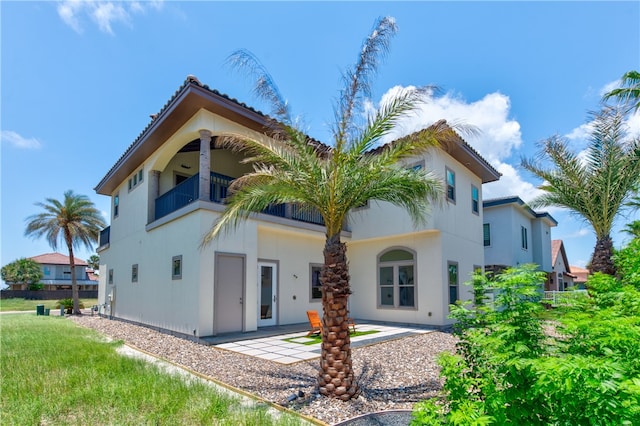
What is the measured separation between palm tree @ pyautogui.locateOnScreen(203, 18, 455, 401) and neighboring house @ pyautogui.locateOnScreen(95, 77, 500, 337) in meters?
3.86

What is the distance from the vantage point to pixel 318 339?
10.9m

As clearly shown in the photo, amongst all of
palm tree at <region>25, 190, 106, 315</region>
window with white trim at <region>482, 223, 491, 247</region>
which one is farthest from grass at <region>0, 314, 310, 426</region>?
window with white trim at <region>482, 223, 491, 247</region>

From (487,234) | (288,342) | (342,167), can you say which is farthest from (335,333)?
(487,234)

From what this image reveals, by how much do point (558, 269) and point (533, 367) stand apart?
33.5m

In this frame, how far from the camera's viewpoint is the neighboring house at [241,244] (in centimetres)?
1106

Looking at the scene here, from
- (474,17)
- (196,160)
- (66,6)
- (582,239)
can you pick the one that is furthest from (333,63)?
(196,160)

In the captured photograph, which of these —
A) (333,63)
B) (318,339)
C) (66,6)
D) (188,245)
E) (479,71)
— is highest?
(66,6)

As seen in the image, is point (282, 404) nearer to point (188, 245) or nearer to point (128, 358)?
point (128, 358)

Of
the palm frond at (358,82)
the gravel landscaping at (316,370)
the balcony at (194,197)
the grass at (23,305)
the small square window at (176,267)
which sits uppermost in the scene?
the palm frond at (358,82)

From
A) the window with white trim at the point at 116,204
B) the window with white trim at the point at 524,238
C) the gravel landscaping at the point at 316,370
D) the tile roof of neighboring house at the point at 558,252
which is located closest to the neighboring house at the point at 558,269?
the tile roof of neighboring house at the point at 558,252

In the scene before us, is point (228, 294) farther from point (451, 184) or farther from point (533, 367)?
point (533, 367)

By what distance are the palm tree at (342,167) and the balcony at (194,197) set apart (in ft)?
19.0

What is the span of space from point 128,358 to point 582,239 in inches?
521

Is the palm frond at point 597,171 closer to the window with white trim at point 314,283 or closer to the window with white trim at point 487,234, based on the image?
the window with white trim at point 314,283
